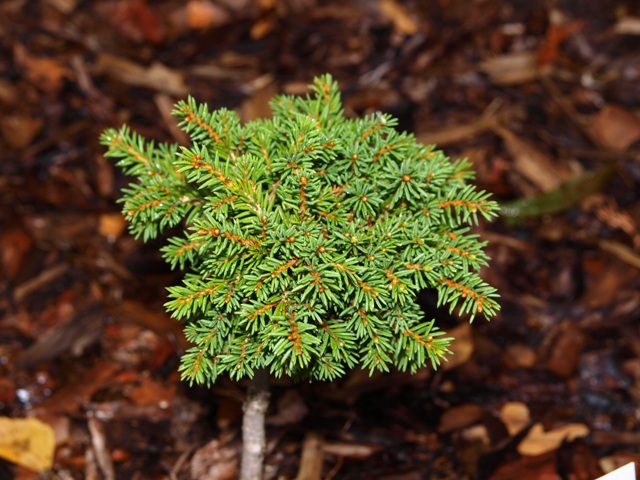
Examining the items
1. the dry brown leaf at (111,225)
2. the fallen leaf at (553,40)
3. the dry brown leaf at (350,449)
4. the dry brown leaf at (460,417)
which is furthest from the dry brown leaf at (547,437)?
the fallen leaf at (553,40)

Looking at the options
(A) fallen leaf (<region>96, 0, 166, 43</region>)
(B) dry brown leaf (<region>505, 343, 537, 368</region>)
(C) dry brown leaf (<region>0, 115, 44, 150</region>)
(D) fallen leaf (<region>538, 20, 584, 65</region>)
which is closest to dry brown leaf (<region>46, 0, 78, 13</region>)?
(A) fallen leaf (<region>96, 0, 166, 43</region>)

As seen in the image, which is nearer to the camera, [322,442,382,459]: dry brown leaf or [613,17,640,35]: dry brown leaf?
[322,442,382,459]: dry brown leaf

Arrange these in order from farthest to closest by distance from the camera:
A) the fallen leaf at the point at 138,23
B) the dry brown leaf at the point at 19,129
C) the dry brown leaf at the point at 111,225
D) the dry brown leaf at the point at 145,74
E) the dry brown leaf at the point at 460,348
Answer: the fallen leaf at the point at 138,23 → the dry brown leaf at the point at 145,74 → the dry brown leaf at the point at 19,129 → the dry brown leaf at the point at 111,225 → the dry brown leaf at the point at 460,348

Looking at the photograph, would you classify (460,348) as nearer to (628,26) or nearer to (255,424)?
(255,424)

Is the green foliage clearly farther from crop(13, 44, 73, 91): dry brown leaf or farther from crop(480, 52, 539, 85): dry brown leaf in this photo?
crop(480, 52, 539, 85): dry brown leaf

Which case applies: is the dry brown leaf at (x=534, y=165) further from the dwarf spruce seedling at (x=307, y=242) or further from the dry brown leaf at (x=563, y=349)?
the dwarf spruce seedling at (x=307, y=242)

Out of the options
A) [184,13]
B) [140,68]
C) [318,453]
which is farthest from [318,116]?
[184,13]
